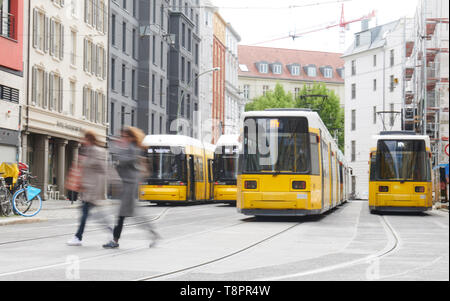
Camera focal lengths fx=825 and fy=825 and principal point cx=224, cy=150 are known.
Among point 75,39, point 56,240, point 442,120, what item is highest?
point 75,39

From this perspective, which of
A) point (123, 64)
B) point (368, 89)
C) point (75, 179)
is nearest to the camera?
point (75, 179)

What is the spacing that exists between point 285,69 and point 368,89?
116 ft

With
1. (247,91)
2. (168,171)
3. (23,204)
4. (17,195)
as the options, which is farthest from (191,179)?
(247,91)

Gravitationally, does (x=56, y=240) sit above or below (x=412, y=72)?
below

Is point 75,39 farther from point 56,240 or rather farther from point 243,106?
point 243,106

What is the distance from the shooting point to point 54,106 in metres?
41.2

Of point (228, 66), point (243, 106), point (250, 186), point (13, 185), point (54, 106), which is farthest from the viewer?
point (243, 106)

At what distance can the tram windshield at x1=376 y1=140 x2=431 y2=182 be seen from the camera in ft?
84.3

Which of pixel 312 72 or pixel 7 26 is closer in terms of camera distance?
pixel 7 26

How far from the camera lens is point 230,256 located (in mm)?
10562

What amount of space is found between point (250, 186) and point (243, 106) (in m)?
79.2

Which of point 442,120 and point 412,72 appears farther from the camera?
point 412,72

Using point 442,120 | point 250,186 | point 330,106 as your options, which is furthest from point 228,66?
point 250,186

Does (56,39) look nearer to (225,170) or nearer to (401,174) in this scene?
(225,170)
